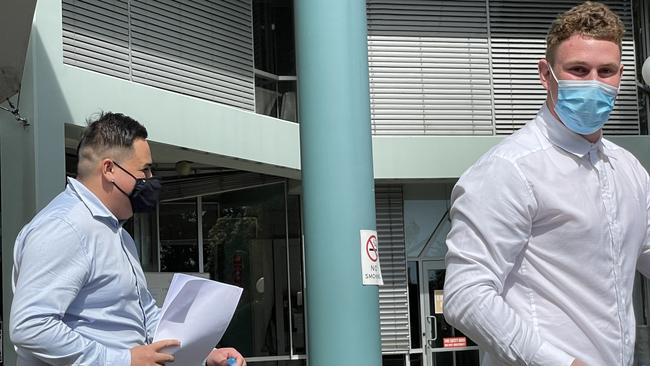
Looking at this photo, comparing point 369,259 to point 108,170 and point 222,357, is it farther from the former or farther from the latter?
point 108,170

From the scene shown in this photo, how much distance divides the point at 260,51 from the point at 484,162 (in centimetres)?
1183

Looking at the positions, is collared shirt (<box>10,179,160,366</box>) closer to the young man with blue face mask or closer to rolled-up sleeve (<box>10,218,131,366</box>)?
rolled-up sleeve (<box>10,218,131,366</box>)

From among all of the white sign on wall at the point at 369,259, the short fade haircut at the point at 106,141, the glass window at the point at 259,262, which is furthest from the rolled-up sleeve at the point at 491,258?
the glass window at the point at 259,262

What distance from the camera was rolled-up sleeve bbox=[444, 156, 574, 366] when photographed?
2.23m

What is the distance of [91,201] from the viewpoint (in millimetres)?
3326

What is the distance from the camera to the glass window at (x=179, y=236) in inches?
597

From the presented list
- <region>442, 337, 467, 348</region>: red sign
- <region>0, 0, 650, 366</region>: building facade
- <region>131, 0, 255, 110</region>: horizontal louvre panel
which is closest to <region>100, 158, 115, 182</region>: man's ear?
<region>131, 0, 255, 110</region>: horizontal louvre panel

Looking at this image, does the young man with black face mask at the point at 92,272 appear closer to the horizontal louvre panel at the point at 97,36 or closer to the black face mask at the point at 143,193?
the black face mask at the point at 143,193

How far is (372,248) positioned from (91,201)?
10.1 ft

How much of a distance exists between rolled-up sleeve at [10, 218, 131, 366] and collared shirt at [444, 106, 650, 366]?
4.05 feet

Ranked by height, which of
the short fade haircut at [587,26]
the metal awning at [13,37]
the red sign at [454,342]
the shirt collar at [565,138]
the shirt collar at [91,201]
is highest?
the metal awning at [13,37]

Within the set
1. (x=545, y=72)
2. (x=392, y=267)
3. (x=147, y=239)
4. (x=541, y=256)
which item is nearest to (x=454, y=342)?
(x=392, y=267)

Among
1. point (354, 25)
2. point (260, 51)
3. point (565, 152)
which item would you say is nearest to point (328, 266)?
point (354, 25)

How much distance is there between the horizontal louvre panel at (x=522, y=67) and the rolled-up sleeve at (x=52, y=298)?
12579mm
